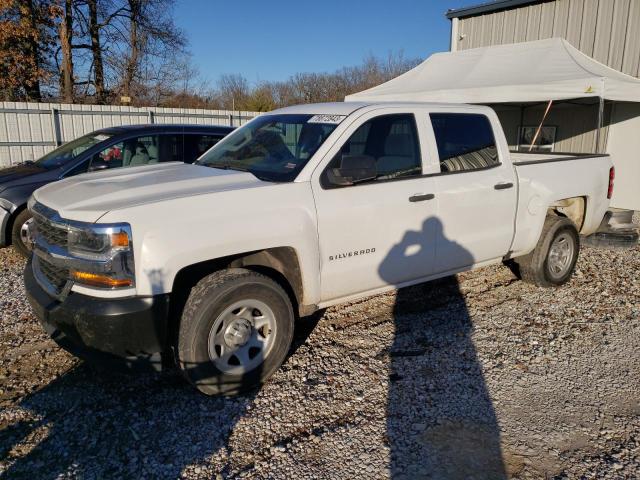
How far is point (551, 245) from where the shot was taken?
223 inches

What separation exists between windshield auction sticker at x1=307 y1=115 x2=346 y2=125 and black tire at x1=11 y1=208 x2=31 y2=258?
13.5ft

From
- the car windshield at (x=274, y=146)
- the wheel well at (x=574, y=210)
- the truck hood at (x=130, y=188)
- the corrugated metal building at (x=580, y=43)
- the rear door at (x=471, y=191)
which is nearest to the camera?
the truck hood at (x=130, y=188)

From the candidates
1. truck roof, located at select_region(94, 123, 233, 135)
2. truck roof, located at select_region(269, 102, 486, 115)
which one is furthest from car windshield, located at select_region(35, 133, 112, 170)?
truck roof, located at select_region(269, 102, 486, 115)

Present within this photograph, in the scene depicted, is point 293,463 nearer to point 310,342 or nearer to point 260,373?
point 260,373

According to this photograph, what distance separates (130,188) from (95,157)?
12.1 feet

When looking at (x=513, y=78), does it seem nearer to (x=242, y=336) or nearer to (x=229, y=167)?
(x=229, y=167)

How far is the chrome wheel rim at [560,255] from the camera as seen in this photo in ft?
19.0

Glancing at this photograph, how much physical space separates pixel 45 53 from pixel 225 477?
22458 mm

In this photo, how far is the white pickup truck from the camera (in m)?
3.03

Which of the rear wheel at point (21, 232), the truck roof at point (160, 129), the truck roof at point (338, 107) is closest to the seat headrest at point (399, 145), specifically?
the truck roof at point (338, 107)

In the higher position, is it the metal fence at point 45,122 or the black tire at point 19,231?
the metal fence at point 45,122

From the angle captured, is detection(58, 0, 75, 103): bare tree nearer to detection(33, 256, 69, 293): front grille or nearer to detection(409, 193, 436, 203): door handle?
detection(33, 256, 69, 293): front grille

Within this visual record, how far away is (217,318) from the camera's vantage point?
10.9ft

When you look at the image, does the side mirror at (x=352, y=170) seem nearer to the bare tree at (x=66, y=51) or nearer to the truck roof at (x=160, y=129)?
the truck roof at (x=160, y=129)
